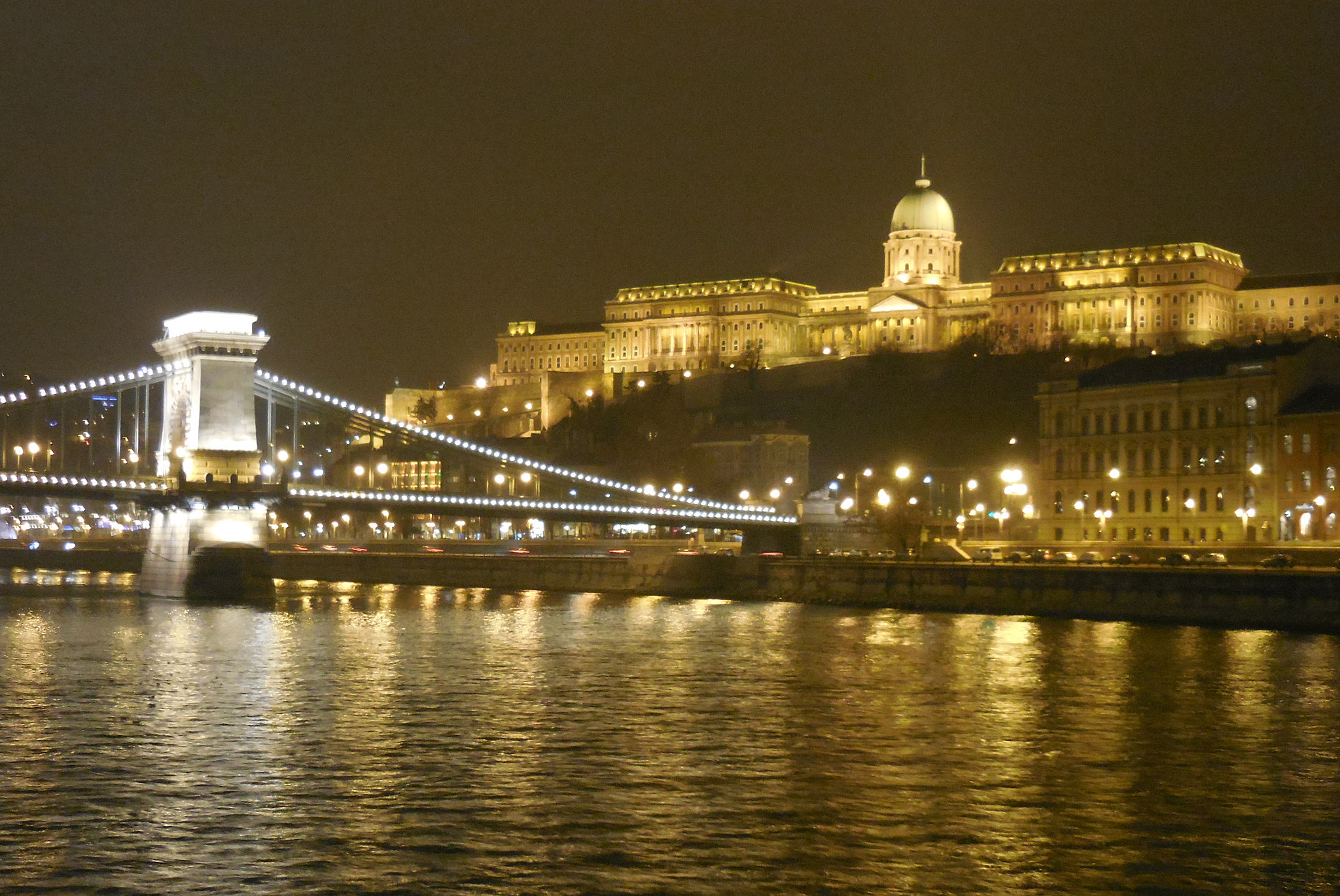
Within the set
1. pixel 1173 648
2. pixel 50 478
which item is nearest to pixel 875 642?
pixel 1173 648

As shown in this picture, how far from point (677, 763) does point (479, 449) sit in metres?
35.3

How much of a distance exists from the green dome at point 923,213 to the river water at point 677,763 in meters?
102

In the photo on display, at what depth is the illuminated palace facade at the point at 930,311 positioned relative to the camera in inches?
4520

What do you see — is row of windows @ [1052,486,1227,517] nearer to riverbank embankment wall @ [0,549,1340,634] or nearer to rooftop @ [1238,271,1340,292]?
riverbank embankment wall @ [0,549,1340,634]

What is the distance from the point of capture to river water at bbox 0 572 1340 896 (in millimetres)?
A: 14492

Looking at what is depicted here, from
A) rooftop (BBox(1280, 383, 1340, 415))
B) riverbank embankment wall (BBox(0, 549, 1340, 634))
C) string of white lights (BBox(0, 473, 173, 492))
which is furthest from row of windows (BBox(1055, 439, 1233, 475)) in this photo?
string of white lights (BBox(0, 473, 173, 492))

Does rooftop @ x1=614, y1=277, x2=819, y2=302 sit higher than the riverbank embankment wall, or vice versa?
rooftop @ x1=614, y1=277, x2=819, y2=302

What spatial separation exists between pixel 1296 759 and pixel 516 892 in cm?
938

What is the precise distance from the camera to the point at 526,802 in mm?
17188

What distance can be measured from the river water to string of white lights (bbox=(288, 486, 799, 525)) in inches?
412

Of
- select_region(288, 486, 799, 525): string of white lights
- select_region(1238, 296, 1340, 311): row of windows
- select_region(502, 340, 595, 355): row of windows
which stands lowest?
select_region(288, 486, 799, 525): string of white lights

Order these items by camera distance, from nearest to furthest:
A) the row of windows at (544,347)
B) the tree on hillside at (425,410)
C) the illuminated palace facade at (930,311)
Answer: the illuminated palace facade at (930,311)
the tree on hillside at (425,410)
the row of windows at (544,347)

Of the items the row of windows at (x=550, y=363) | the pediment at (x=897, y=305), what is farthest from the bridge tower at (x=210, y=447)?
the row of windows at (x=550, y=363)

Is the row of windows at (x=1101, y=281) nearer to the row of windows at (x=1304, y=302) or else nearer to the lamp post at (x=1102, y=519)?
the row of windows at (x=1304, y=302)
